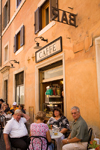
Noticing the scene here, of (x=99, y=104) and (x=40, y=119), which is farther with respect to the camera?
(x=99, y=104)

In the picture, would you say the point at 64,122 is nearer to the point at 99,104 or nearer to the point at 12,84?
the point at 99,104

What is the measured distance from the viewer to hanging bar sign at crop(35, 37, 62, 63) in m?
5.86

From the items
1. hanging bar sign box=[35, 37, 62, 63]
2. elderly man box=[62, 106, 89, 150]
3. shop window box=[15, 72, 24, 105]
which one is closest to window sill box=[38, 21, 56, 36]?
hanging bar sign box=[35, 37, 62, 63]

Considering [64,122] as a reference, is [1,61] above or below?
above

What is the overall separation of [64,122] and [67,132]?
27 centimetres

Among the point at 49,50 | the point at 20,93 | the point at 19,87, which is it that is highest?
the point at 49,50

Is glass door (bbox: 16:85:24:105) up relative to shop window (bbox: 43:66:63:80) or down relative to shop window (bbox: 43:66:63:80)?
down

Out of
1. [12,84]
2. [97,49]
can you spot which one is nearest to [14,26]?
[12,84]

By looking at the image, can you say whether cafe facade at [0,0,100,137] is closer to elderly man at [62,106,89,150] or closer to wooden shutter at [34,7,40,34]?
wooden shutter at [34,7,40,34]

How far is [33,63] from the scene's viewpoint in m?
7.90

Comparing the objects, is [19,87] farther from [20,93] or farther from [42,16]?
[42,16]

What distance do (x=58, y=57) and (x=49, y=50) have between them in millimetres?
657

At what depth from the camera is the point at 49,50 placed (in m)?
6.43

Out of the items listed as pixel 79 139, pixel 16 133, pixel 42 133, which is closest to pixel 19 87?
pixel 16 133
